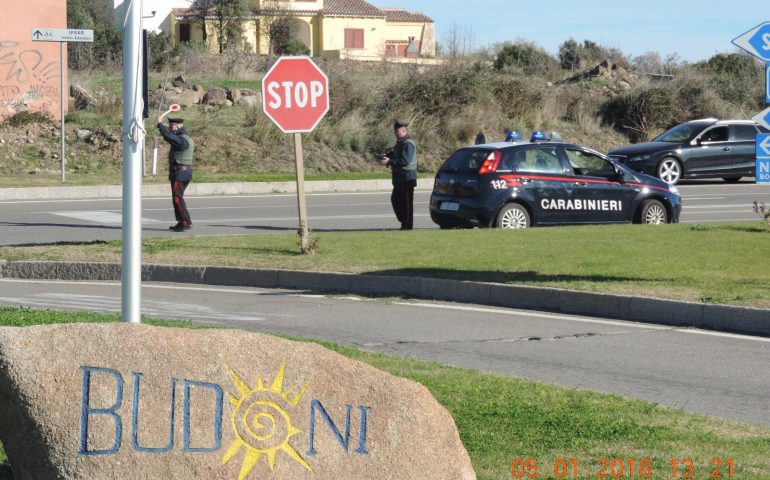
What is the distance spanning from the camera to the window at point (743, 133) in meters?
32.8

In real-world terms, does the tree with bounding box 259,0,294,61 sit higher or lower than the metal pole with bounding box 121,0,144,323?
higher

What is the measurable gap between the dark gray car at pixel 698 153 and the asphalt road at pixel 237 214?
2.67m

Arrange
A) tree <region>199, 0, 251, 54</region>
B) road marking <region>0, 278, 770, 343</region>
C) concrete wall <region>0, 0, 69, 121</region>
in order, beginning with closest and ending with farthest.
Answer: road marking <region>0, 278, 770, 343</region> < concrete wall <region>0, 0, 69, 121</region> < tree <region>199, 0, 251, 54</region>

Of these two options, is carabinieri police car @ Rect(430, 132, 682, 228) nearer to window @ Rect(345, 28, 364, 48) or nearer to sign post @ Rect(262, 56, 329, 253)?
sign post @ Rect(262, 56, 329, 253)

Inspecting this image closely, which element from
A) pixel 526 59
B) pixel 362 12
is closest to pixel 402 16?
pixel 362 12

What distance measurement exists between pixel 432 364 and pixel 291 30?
62.5m

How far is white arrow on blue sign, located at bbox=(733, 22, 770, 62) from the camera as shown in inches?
482

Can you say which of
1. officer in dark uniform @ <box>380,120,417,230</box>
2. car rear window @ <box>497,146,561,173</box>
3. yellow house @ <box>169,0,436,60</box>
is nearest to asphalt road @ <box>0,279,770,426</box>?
officer in dark uniform @ <box>380,120,417,230</box>

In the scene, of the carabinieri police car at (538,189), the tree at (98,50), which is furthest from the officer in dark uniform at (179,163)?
the tree at (98,50)

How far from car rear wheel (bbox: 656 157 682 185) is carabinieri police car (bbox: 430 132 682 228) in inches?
466

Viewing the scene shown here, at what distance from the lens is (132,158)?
6.43m

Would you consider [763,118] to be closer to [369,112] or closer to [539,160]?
[539,160]

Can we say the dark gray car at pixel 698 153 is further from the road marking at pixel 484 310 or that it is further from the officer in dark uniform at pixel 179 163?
the road marking at pixel 484 310

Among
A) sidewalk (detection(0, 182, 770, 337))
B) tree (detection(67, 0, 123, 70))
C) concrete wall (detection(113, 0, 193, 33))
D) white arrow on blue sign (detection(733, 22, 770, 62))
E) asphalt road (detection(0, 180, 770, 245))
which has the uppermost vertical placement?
tree (detection(67, 0, 123, 70))
